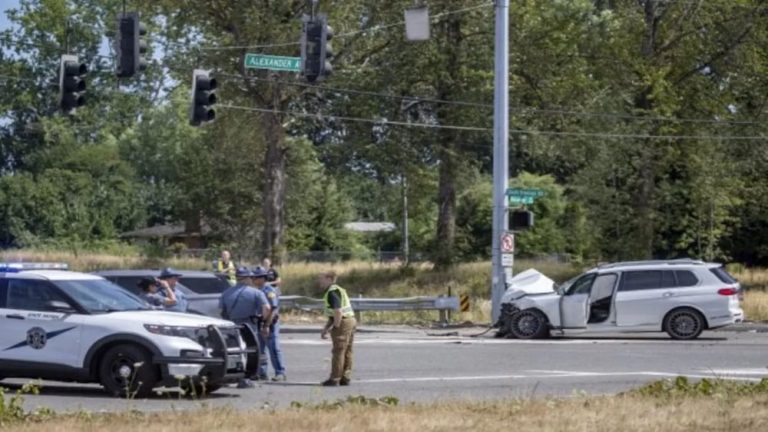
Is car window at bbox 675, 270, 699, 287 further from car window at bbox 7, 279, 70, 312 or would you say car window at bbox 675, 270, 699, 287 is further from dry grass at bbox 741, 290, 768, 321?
car window at bbox 7, 279, 70, 312

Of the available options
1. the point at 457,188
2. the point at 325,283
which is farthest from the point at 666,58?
the point at 325,283

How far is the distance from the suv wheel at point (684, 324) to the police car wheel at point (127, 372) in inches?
596

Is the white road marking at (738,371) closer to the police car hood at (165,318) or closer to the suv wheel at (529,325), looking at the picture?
the police car hood at (165,318)

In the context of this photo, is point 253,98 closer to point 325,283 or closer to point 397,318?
point 397,318

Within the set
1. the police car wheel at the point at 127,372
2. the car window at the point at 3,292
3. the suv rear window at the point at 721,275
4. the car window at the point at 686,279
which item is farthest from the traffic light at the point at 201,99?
the police car wheel at the point at 127,372

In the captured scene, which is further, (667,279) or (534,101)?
(534,101)

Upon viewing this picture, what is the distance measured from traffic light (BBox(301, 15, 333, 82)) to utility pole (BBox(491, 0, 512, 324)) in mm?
8621

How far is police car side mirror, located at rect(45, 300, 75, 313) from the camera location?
17.6 m

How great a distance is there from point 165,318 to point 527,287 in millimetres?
14836

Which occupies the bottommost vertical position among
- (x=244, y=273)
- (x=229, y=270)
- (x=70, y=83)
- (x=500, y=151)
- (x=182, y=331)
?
(x=182, y=331)

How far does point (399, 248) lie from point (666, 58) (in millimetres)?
38807

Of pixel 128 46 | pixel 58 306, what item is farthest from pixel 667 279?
pixel 58 306

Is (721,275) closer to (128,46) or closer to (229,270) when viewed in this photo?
(229,270)

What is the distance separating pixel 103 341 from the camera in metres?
17.2
